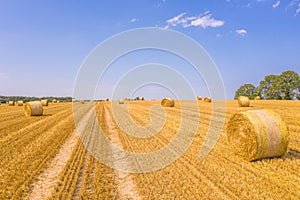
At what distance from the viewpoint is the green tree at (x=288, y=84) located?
51.2 m

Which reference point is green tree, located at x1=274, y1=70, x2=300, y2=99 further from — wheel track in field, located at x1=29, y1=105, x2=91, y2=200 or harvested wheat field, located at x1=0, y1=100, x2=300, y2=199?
wheel track in field, located at x1=29, y1=105, x2=91, y2=200

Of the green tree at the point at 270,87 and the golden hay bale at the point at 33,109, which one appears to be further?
the green tree at the point at 270,87

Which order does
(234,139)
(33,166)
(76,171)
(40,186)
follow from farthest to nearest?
(234,139)
(33,166)
(76,171)
(40,186)

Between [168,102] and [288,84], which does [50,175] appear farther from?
[288,84]

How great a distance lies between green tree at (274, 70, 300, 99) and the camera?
51219 mm

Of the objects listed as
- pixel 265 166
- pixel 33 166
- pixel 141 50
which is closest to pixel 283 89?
pixel 141 50

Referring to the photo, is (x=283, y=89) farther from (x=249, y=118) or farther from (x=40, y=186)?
(x=40, y=186)

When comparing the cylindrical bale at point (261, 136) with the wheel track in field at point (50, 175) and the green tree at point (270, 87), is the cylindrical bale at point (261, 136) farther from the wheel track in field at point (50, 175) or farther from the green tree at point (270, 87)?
the green tree at point (270, 87)

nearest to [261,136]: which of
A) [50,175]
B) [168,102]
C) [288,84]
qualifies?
[50,175]

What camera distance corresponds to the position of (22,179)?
16.7ft

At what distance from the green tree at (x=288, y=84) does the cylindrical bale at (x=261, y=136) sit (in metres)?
53.9

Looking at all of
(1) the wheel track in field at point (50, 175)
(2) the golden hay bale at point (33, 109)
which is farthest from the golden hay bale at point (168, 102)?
(1) the wheel track in field at point (50, 175)

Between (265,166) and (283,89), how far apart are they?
56183mm

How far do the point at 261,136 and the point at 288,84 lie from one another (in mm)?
56298
